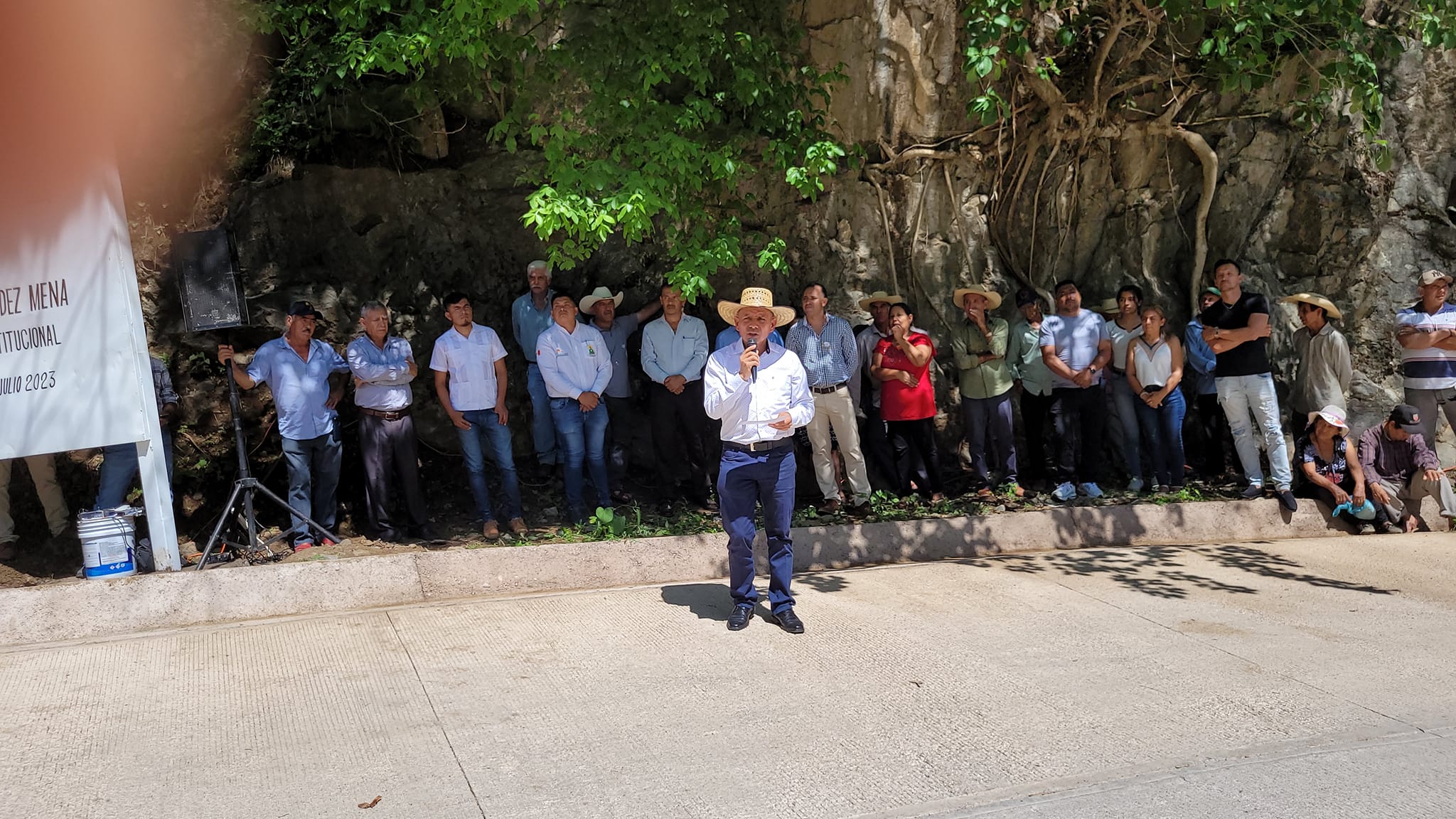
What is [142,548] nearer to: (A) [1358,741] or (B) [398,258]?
(B) [398,258]

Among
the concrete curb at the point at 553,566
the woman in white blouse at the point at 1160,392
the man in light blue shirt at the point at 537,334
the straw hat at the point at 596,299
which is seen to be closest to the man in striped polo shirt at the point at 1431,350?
the concrete curb at the point at 553,566

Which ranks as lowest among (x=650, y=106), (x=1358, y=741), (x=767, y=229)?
(x=1358, y=741)

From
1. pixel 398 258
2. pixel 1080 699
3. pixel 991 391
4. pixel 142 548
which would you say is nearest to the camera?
pixel 1080 699

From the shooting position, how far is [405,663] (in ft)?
17.6

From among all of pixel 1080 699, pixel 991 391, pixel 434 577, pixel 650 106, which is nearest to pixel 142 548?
pixel 434 577

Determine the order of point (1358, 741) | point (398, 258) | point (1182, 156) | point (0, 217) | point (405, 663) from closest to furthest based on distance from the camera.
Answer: point (1358, 741)
point (405, 663)
point (0, 217)
point (398, 258)
point (1182, 156)

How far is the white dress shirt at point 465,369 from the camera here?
26.9 ft

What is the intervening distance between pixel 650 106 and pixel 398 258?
3444mm

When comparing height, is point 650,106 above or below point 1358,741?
above

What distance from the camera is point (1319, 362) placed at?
902 cm

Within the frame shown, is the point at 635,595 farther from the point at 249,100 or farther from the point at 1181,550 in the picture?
the point at 249,100

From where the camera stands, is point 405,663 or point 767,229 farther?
point 767,229

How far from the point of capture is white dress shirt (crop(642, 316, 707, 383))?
28.7 feet

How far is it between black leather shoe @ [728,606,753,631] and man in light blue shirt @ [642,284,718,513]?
2.84 metres
